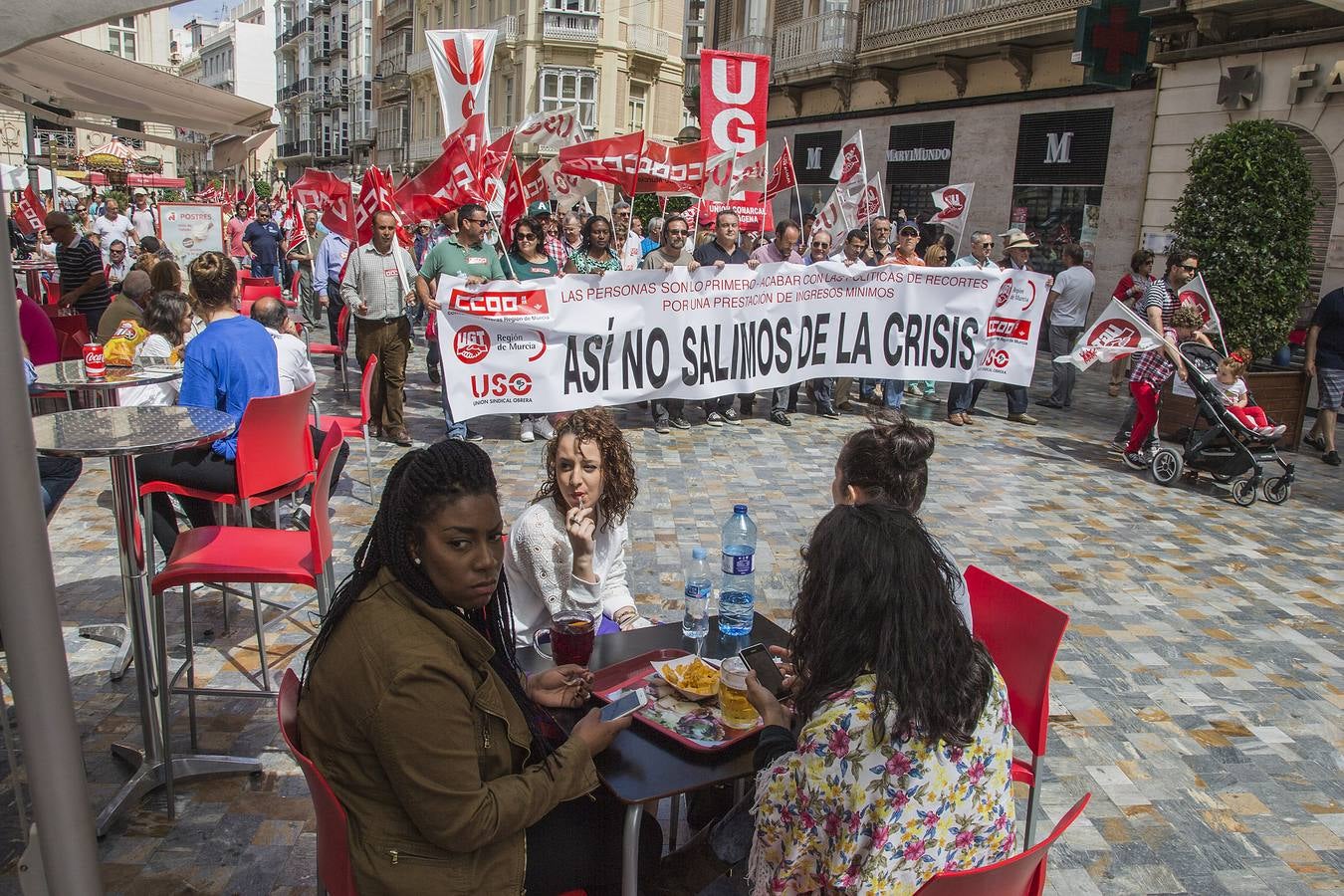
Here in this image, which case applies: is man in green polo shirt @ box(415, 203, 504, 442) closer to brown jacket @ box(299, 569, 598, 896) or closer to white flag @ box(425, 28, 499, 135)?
white flag @ box(425, 28, 499, 135)

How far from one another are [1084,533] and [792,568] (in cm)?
245

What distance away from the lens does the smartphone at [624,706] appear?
7.98ft

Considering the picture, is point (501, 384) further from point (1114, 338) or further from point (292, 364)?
point (1114, 338)

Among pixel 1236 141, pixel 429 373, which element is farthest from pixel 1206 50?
pixel 429 373

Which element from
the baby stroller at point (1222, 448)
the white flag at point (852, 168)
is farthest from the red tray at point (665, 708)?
the white flag at point (852, 168)

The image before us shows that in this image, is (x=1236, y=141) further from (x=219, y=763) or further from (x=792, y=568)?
(x=219, y=763)

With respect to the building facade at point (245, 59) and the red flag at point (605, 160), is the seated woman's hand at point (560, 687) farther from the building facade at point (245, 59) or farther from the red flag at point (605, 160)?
the building facade at point (245, 59)

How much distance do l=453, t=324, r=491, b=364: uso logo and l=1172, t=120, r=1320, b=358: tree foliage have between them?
8.44 metres

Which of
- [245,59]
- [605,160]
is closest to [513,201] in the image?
[605,160]

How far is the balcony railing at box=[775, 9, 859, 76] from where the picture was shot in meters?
22.2

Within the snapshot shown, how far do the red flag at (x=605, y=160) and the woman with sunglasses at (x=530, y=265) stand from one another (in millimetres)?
1678

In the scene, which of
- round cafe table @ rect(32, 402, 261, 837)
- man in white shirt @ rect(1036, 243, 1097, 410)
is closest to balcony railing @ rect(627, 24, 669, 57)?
man in white shirt @ rect(1036, 243, 1097, 410)

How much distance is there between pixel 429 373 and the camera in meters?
11.7

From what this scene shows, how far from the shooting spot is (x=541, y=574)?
3.45 m
